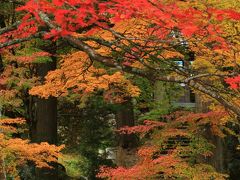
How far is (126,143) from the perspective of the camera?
55.0 feet

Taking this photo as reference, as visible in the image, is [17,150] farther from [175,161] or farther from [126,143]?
[126,143]

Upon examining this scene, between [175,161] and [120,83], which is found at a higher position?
[120,83]

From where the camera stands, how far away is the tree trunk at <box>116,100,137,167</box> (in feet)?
53.5

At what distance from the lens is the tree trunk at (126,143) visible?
16.3 m

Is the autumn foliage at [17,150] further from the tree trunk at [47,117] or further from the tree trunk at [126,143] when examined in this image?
the tree trunk at [126,143]

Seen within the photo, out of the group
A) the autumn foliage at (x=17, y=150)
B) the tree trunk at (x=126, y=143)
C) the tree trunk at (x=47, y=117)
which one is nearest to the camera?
the autumn foliage at (x=17, y=150)

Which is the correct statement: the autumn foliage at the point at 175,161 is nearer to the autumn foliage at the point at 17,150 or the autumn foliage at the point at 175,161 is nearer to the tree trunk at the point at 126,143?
the autumn foliage at the point at 17,150

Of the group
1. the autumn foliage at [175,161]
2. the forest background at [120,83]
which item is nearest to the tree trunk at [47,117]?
the forest background at [120,83]

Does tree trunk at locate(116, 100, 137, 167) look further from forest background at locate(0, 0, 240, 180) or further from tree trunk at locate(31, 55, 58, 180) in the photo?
tree trunk at locate(31, 55, 58, 180)

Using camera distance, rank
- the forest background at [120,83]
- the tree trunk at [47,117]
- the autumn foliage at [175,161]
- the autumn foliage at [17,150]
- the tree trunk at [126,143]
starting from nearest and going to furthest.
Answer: the forest background at [120,83], the autumn foliage at [17,150], the autumn foliage at [175,161], the tree trunk at [47,117], the tree trunk at [126,143]

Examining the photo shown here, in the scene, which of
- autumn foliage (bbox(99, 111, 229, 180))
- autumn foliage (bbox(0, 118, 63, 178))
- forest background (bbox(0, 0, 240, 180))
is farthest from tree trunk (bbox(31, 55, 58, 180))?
autumn foliage (bbox(99, 111, 229, 180))

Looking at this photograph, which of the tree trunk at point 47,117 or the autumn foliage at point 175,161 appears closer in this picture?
the autumn foliage at point 175,161

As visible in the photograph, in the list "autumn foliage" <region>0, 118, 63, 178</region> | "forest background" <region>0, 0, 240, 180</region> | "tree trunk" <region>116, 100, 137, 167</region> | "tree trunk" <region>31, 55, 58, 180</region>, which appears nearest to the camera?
Result: "forest background" <region>0, 0, 240, 180</region>

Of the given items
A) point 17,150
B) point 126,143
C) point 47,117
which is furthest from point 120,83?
point 126,143
